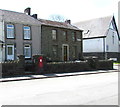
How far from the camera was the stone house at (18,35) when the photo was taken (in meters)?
22.2

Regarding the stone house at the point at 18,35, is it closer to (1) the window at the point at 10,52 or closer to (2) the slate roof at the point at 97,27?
(1) the window at the point at 10,52

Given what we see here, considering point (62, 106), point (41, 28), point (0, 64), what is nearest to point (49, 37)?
point (41, 28)

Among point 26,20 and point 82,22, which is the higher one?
point 82,22

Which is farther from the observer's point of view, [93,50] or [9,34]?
[93,50]

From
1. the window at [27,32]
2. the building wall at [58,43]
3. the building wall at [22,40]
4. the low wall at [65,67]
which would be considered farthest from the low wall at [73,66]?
the window at [27,32]

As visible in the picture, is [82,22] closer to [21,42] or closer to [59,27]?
[59,27]

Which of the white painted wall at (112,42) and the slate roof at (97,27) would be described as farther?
the slate roof at (97,27)

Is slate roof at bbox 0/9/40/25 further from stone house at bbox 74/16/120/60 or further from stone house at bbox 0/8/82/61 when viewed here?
stone house at bbox 74/16/120/60

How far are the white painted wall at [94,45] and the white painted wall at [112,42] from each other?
4.28ft

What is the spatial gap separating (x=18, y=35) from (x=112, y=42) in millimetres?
24663

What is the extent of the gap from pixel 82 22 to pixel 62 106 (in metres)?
42.5

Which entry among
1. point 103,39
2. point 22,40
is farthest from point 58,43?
point 103,39

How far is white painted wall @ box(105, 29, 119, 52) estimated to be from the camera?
39.3 metres

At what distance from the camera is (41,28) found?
1011 inches
